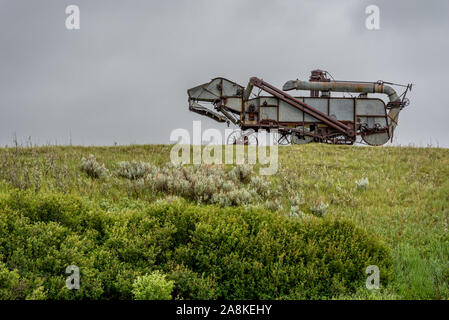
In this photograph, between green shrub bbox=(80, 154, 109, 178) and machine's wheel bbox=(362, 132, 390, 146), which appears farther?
machine's wheel bbox=(362, 132, 390, 146)

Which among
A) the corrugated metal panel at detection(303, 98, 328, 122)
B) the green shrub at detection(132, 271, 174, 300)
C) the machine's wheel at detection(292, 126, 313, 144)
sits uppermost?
the corrugated metal panel at detection(303, 98, 328, 122)

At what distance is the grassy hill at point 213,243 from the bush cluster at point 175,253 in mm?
20

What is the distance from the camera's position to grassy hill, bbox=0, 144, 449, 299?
5.66 m

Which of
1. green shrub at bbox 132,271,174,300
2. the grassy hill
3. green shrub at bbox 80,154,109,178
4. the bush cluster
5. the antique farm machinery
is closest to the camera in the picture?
green shrub at bbox 132,271,174,300

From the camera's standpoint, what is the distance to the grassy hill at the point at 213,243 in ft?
18.6

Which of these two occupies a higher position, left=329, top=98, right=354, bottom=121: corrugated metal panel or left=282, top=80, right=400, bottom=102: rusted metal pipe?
left=282, top=80, right=400, bottom=102: rusted metal pipe

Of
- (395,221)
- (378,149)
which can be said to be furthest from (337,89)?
(395,221)

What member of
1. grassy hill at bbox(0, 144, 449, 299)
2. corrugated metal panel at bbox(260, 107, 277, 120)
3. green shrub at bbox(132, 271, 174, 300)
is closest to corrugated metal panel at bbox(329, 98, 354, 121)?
corrugated metal panel at bbox(260, 107, 277, 120)

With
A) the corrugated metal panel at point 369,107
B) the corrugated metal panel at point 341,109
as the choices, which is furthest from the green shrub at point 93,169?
the corrugated metal panel at point 369,107

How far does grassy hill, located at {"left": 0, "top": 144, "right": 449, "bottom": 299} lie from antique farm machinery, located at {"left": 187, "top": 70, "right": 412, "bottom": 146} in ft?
40.0

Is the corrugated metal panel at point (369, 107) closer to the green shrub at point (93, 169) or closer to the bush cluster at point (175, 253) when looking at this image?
the green shrub at point (93, 169)

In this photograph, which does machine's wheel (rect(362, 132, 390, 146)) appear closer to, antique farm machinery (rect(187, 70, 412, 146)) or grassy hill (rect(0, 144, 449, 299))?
antique farm machinery (rect(187, 70, 412, 146))

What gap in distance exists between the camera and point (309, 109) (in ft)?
73.3

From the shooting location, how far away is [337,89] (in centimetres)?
2320
